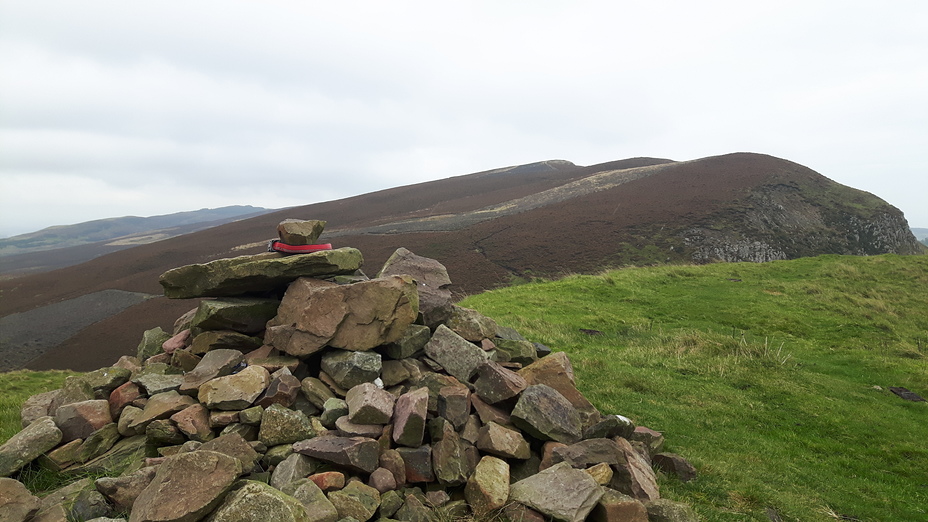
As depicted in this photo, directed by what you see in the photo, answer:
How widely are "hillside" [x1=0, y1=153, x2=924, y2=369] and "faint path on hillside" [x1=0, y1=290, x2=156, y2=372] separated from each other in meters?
0.54

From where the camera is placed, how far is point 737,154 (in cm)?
6269

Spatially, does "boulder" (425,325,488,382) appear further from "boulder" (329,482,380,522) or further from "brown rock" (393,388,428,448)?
"boulder" (329,482,380,522)

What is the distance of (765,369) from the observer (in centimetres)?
1561

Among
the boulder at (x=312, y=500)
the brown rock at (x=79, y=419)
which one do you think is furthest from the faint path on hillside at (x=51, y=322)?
the boulder at (x=312, y=500)

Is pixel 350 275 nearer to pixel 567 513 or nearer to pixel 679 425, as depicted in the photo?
pixel 567 513

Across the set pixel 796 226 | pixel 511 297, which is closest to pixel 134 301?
pixel 511 297

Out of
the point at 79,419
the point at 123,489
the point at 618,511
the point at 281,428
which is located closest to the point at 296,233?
the point at 281,428

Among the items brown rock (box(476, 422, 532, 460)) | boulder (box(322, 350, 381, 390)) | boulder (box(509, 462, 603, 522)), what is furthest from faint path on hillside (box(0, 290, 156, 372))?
boulder (box(509, 462, 603, 522))

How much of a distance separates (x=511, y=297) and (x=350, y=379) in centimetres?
1673

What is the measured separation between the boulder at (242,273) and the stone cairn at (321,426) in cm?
4

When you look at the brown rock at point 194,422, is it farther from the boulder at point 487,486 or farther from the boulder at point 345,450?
the boulder at point 487,486

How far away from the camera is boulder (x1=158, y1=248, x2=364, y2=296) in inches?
339

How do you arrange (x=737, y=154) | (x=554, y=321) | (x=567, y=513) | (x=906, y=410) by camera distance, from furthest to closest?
(x=737, y=154) < (x=554, y=321) < (x=906, y=410) < (x=567, y=513)

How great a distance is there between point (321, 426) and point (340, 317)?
1.99 m
